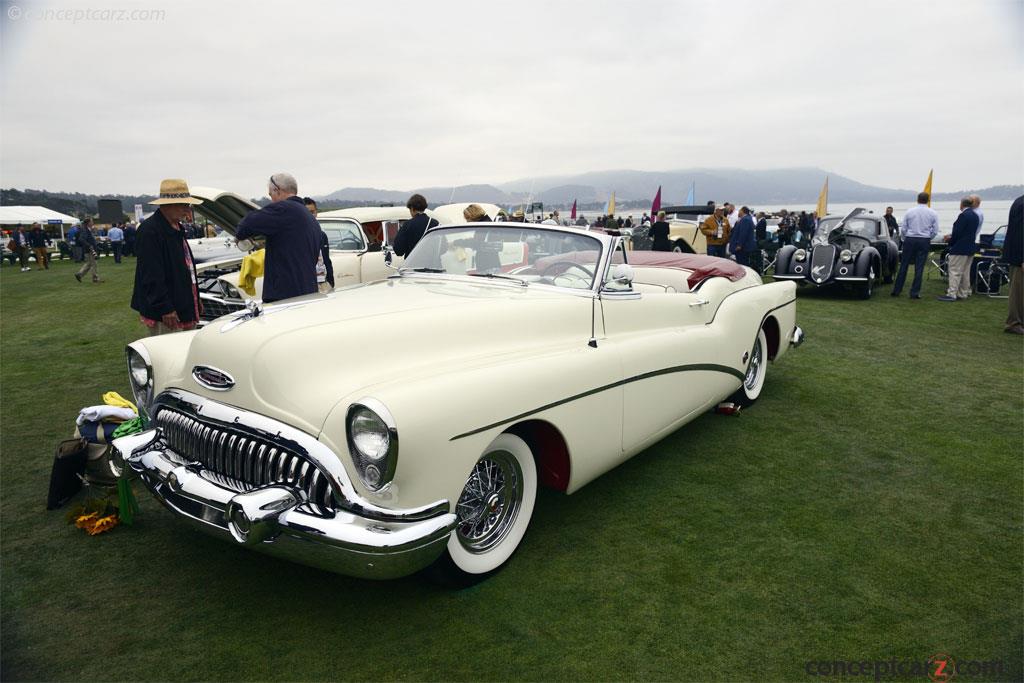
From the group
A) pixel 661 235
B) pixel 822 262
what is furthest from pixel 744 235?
pixel 661 235

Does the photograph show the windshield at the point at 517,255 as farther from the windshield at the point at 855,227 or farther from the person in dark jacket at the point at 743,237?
the windshield at the point at 855,227

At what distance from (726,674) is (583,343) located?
1.60 meters

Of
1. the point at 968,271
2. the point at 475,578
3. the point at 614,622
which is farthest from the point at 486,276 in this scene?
the point at 968,271

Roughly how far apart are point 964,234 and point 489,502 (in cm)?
1115

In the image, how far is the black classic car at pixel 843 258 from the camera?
36.6ft

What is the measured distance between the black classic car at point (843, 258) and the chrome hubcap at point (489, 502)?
10389 millimetres

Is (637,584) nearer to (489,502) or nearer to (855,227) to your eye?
(489,502)

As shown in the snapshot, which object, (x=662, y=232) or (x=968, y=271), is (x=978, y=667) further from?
(x=662, y=232)

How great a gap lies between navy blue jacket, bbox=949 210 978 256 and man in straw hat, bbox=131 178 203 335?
11.3m

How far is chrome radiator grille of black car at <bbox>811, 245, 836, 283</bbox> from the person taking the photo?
1138 cm

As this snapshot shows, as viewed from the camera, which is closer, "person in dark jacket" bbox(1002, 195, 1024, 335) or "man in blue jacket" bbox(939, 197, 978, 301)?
"person in dark jacket" bbox(1002, 195, 1024, 335)

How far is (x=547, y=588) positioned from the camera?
2.69 metres

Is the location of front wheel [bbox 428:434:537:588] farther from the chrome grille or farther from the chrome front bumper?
the chrome grille

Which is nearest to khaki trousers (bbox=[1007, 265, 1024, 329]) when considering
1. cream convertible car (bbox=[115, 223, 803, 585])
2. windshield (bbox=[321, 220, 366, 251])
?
cream convertible car (bbox=[115, 223, 803, 585])
